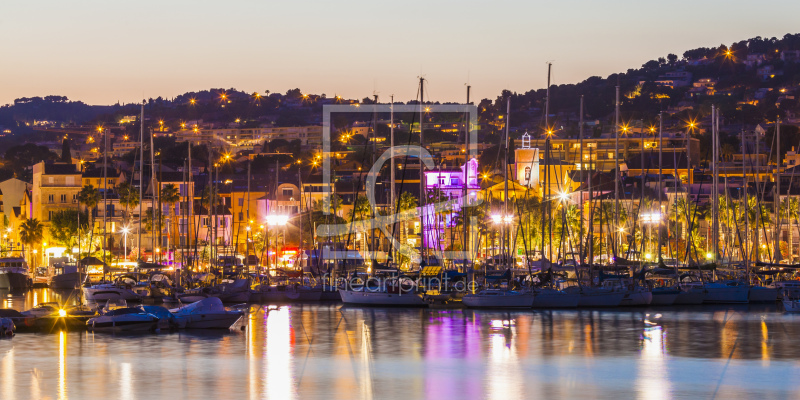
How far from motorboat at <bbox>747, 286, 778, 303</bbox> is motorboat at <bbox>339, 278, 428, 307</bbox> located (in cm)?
2285

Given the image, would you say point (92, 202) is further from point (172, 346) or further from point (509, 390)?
point (509, 390)

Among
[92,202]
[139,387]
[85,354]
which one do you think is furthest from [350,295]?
[92,202]

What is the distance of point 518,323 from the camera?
6219 cm

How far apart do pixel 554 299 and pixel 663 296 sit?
883 cm

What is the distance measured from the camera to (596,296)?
231 feet

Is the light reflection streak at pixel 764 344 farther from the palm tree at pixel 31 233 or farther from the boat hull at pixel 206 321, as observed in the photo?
the palm tree at pixel 31 233

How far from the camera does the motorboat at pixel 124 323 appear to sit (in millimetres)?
57406

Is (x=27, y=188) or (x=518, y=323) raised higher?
(x=27, y=188)

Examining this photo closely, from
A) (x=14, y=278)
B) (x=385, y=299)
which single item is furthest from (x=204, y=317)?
(x=14, y=278)

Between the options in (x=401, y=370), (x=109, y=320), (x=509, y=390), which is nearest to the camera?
(x=509, y=390)

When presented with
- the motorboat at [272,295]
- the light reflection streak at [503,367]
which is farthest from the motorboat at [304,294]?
the light reflection streak at [503,367]

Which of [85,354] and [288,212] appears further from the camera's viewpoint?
[288,212]

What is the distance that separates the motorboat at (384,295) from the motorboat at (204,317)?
1262 centimetres

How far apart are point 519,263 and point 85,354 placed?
222ft
